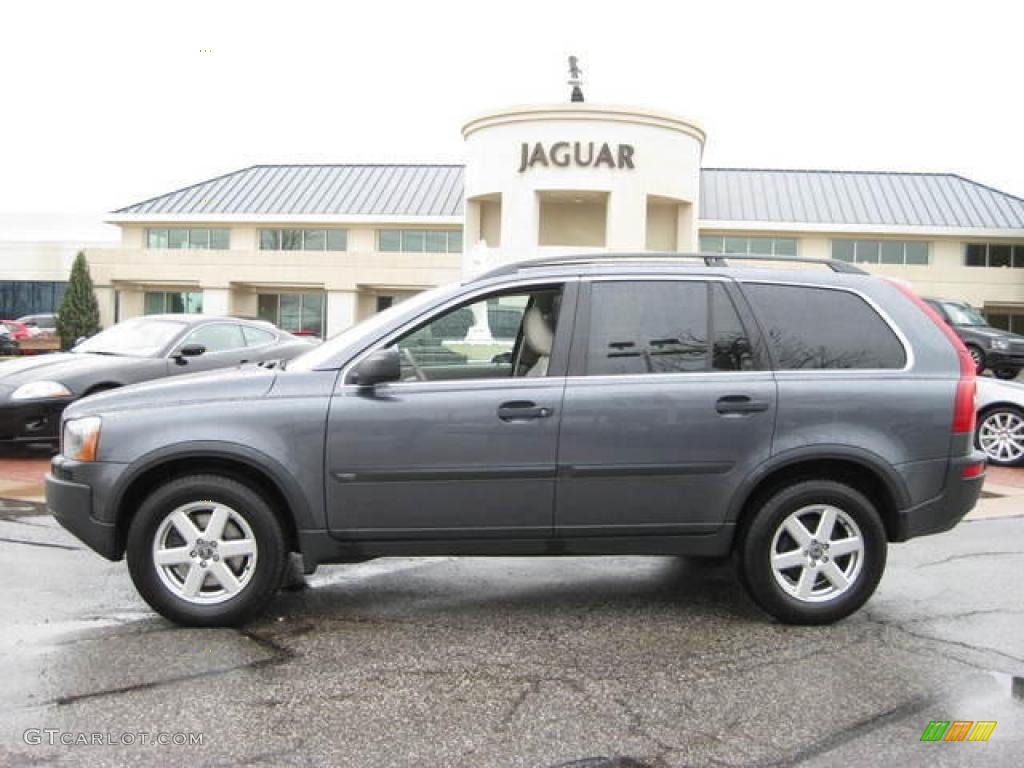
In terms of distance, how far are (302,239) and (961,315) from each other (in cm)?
3491

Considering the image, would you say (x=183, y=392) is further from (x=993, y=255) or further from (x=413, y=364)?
(x=993, y=255)

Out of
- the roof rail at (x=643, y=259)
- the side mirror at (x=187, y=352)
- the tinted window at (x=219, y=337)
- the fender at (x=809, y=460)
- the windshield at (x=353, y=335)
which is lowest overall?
the fender at (x=809, y=460)

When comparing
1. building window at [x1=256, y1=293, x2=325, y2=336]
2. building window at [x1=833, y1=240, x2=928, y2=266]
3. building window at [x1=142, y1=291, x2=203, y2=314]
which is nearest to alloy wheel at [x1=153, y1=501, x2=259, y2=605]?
building window at [x1=256, y1=293, x2=325, y2=336]

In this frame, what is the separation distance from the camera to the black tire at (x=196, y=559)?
4.82 m

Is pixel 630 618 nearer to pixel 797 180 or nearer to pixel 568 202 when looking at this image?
pixel 568 202

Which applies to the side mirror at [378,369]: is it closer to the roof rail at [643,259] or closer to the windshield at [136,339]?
the roof rail at [643,259]

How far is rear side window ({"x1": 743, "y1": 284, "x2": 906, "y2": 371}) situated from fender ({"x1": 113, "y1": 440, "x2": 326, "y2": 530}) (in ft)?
7.95

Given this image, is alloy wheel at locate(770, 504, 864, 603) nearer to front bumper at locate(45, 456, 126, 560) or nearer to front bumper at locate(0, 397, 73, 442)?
front bumper at locate(45, 456, 126, 560)

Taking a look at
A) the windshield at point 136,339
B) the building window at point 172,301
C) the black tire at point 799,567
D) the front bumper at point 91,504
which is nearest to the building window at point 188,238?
the building window at point 172,301

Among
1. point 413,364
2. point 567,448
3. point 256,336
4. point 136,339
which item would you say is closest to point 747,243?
point 256,336

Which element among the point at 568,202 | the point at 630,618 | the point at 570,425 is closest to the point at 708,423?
the point at 570,425

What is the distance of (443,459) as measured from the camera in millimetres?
4820

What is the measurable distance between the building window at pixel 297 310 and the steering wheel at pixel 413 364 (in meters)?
43.0

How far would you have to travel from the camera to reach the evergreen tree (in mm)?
44312
